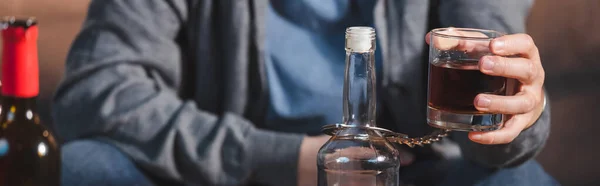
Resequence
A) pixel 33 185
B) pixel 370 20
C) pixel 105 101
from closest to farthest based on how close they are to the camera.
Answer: pixel 33 185 → pixel 105 101 → pixel 370 20

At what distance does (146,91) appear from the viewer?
114 centimetres

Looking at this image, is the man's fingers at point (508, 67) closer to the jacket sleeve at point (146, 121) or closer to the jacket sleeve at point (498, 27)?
the jacket sleeve at point (498, 27)

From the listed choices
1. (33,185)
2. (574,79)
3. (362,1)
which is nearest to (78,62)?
(362,1)

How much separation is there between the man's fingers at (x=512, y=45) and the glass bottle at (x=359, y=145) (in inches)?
4.5

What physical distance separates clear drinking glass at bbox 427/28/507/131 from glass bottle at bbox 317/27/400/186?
62 millimetres

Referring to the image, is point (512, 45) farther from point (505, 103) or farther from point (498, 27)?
point (498, 27)

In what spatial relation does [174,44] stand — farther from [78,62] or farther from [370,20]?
[370,20]

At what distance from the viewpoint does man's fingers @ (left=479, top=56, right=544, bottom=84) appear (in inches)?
24.4

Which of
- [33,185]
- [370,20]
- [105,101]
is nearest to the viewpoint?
[33,185]

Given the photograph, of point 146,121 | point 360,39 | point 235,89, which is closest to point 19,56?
point 360,39

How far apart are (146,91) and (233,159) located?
0.54ft

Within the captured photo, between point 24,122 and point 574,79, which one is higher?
point 24,122

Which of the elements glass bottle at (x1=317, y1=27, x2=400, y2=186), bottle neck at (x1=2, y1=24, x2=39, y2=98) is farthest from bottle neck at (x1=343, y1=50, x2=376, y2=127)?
bottle neck at (x1=2, y1=24, x2=39, y2=98)

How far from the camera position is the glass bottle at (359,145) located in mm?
582
